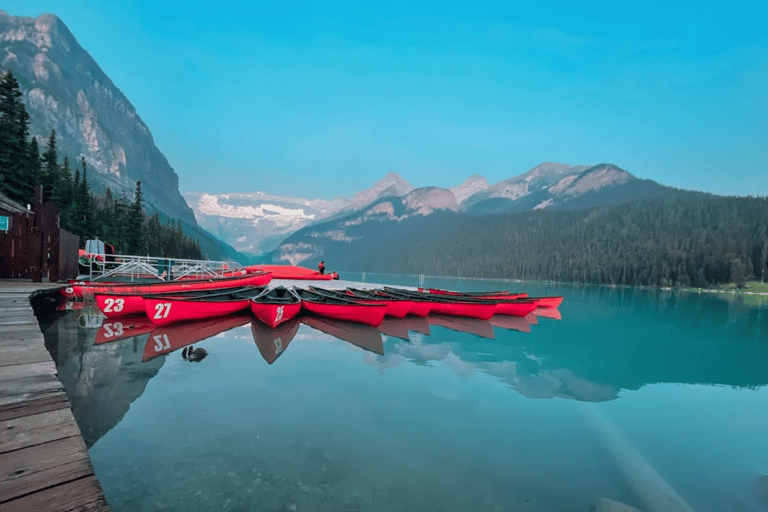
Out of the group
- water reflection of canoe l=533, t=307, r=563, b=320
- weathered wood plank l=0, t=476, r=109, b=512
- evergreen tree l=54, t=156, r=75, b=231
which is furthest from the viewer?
evergreen tree l=54, t=156, r=75, b=231

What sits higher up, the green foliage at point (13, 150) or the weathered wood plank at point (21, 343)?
the green foliage at point (13, 150)

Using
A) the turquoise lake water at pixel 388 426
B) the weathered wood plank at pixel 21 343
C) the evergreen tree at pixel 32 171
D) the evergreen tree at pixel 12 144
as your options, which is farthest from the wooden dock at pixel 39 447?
the evergreen tree at pixel 32 171

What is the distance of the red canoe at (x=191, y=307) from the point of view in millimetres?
18656

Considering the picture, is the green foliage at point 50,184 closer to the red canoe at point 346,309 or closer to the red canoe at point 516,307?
→ the red canoe at point 346,309

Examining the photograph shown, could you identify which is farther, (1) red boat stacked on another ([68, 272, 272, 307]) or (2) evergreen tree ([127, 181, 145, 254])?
(2) evergreen tree ([127, 181, 145, 254])

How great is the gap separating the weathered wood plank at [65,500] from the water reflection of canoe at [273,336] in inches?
457

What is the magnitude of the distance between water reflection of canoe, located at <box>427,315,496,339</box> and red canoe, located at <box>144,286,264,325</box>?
530 inches

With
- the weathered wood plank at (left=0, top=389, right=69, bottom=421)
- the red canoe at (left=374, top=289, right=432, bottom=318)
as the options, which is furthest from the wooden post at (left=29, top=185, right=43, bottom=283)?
the red canoe at (left=374, top=289, right=432, bottom=318)

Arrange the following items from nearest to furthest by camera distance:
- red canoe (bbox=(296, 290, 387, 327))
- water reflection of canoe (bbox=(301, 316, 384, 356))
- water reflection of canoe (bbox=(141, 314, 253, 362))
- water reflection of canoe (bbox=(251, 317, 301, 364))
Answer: water reflection of canoe (bbox=(141, 314, 253, 362)) < water reflection of canoe (bbox=(251, 317, 301, 364)) < water reflection of canoe (bbox=(301, 316, 384, 356)) < red canoe (bbox=(296, 290, 387, 327))

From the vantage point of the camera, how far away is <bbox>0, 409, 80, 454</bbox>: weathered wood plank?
422 centimetres

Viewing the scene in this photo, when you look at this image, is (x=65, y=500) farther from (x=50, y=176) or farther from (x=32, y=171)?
(x=50, y=176)

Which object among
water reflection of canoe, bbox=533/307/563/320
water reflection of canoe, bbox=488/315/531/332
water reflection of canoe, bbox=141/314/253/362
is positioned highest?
water reflection of canoe, bbox=141/314/253/362

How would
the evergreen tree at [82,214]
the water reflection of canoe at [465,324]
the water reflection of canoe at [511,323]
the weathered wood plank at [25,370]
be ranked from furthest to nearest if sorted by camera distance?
the evergreen tree at [82,214]
the water reflection of canoe at [511,323]
the water reflection of canoe at [465,324]
the weathered wood plank at [25,370]

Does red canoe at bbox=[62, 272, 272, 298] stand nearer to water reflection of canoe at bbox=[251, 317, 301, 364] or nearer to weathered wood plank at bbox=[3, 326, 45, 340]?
water reflection of canoe at bbox=[251, 317, 301, 364]
